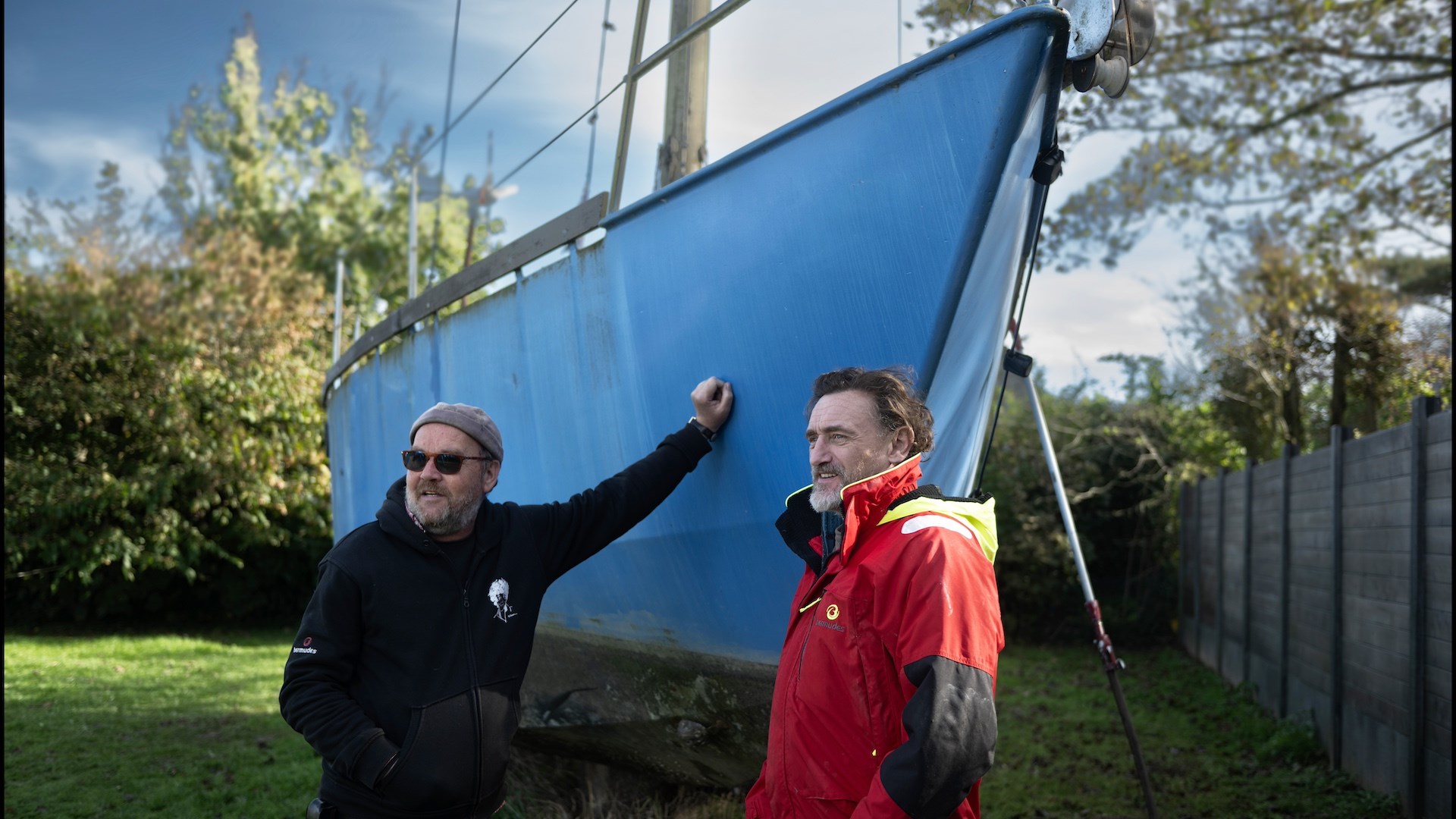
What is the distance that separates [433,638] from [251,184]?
2047 cm

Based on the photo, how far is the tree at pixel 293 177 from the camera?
62.1ft

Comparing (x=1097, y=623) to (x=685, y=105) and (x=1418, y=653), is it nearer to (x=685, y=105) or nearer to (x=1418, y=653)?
(x=1418, y=653)

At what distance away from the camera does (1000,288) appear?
8.58 feet

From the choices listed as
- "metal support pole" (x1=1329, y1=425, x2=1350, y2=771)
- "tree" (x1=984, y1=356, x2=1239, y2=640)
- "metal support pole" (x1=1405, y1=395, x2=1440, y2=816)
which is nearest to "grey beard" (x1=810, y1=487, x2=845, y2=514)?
"metal support pole" (x1=1405, y1=395, x2=1440, y2=816)

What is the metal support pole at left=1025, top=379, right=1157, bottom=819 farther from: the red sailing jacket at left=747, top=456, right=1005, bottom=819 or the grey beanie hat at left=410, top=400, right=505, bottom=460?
the grey beanie hat at left=410, top=400, right=505, bottom=460

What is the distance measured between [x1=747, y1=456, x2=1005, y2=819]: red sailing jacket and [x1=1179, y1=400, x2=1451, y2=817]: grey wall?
9.66ft

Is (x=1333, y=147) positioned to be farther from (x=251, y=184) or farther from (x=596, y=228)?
(x=251, y=184)

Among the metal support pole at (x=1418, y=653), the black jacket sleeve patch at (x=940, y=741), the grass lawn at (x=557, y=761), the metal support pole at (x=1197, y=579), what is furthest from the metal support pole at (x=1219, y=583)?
the black jacket sleeve patch at (x=940, y=741)

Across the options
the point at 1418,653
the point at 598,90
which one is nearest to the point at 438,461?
the point at 598,90

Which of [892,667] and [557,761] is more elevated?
[892,667]

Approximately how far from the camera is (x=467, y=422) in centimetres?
261

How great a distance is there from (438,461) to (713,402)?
73cm

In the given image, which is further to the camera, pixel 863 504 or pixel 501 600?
pixel 501 600

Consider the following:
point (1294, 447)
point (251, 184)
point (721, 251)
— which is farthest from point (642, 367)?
point (251, 184)
